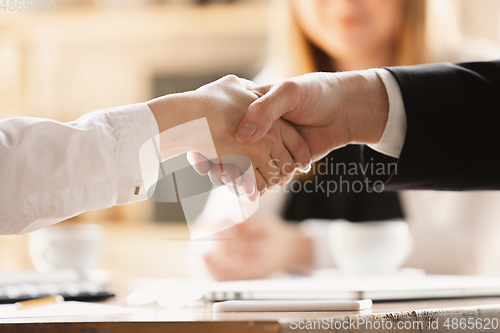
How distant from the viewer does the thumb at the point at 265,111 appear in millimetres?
568

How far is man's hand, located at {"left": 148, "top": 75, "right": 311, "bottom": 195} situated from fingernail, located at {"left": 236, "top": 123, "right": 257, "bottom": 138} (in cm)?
2

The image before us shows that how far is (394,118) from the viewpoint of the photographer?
586 millimetres

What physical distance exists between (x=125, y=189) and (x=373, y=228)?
1.34 feet

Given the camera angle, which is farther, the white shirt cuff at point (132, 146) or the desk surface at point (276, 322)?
the white shirt cuff at point (132, 146)

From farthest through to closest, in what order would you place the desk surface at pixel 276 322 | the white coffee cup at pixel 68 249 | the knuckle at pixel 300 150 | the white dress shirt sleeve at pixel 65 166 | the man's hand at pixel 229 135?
the white coffee cup at pixel 68 249
the knuckle at pixel 300 150
the man's hand at pixel 229 135
the white dress shirt sleeve at pixel 65 166
the desk surface at pixel 276 322

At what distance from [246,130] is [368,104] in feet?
0.56

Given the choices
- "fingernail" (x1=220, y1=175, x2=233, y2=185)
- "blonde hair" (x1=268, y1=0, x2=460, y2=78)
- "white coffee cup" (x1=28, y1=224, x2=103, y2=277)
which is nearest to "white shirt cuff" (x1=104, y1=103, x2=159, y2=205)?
"fingernail" (x1=220, y1=175, x2=233, y2=185)

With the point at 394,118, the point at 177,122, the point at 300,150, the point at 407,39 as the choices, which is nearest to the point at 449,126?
the point at 394,118

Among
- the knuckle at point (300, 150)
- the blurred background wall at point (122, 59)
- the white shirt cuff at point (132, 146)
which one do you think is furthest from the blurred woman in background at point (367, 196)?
the blurred background wall at point (122, 59)

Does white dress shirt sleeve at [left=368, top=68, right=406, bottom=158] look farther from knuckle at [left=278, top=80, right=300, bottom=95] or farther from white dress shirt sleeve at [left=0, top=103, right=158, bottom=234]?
white dress shirt sleeve at [left=0, top=103, right=158, bottom=234]

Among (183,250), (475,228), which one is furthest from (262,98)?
(183,250)

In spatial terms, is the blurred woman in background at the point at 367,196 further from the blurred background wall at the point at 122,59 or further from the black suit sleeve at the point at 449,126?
the blurred background wall at the point at 122,59

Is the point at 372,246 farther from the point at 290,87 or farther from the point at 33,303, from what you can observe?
the point at 33,303

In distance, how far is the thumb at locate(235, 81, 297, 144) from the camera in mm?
568
